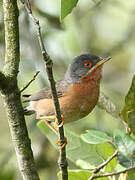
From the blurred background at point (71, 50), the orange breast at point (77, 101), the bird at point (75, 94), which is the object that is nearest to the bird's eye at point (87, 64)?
the bird at point (75, 94)

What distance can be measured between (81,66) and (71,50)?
91.7 inches

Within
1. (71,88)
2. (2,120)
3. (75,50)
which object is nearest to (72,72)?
(71,88)

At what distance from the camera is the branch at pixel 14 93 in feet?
11.2

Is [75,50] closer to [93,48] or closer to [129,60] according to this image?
[93,48]

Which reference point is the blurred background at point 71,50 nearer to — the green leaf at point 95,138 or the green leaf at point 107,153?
the green leaf at point 107,153

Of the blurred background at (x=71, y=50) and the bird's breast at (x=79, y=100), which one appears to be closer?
the bird's breast at (x=79, y=100)

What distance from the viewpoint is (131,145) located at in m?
3.12

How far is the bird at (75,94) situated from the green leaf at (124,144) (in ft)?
6.89

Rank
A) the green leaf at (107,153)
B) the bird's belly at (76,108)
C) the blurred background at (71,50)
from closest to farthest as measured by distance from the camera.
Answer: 1. the green leaf at (107,153)
2. the bird's belly at (76,108)
3. the blurred background at (71,50)

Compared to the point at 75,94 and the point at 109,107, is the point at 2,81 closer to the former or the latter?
the point at 109,107

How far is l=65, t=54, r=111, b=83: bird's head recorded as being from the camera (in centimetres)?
590

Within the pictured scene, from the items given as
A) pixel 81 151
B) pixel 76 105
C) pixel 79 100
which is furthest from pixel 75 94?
pixel 81 151

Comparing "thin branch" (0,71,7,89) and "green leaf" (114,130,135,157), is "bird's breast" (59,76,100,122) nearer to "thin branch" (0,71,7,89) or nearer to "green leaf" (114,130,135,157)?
"thin branch" (0,71,7,89)

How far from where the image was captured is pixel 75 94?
218 inches
